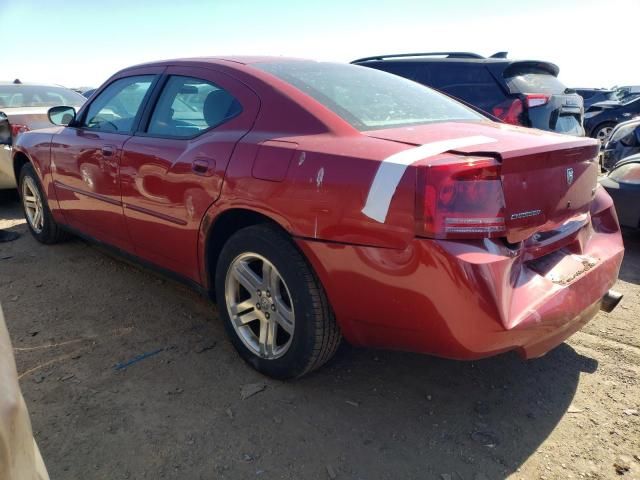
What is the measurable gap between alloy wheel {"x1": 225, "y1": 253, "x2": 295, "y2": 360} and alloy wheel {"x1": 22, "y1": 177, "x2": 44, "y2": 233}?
2849 mm

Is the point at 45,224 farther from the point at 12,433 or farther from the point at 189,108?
the point at 12,433

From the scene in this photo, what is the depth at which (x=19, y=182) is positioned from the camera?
498 centimetres

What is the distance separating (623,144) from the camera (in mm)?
5980

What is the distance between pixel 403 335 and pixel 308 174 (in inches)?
30.0

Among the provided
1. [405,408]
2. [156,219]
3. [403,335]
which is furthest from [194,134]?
[405,408]

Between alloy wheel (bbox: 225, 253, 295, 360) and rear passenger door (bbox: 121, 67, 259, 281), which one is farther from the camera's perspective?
rear passenger door (bbox: 121, 67, 259, 281)

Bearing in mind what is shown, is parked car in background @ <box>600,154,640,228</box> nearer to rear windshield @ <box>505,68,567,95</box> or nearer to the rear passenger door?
rear windshield @ <box>505,68,567,95</box>

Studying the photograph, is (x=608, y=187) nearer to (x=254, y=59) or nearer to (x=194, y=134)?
(x=254, y=59)

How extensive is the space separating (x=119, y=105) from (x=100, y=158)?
0.46 metres

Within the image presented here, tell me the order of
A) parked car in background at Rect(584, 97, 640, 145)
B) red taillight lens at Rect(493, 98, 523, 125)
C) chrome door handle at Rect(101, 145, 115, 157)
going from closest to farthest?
chrome door handle at Rect(101, 145, 115, 157) → red taillight lens at Rect(493, 98, 523, 125) → parked car in background at Rect(584, 97, 640, 145)

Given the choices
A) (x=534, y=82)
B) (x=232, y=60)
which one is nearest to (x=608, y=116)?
(x=534, y=82)

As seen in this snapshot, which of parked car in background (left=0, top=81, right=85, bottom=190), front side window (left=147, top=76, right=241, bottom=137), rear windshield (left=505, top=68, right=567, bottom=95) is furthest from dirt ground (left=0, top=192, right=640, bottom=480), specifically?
parked car in background (left=0, top=81, right=85, bottom=190)

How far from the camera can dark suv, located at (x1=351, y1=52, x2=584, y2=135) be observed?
17.6 feet

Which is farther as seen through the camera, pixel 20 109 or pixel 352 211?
pixel 20 109
